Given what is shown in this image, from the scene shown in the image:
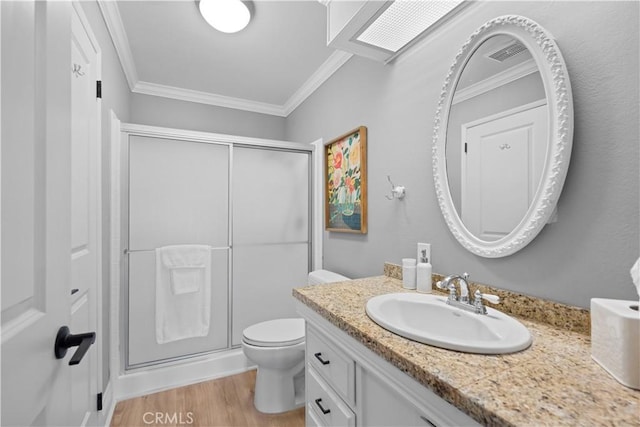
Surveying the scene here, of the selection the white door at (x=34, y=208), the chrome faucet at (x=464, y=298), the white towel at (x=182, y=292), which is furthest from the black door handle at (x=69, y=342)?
the white towel at (x=182, y=292)

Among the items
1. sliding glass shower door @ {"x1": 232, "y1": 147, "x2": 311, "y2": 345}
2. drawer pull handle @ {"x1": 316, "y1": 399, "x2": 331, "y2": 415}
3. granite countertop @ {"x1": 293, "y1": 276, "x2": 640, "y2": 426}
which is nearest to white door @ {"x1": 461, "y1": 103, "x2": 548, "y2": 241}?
granite countertop @ {"x1": 293, "y1": 276, "x2": 640, "y2": 426}

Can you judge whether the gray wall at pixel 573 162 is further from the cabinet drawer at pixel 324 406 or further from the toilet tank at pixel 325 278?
the cabinet drawer at pixel 324 406

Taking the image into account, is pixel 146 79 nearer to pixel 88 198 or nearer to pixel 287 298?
pixel 88 198

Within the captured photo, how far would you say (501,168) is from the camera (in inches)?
43.5

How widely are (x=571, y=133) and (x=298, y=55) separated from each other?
1.88m

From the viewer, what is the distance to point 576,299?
0.90 meters

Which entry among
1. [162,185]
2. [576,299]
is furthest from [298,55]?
[576,299]

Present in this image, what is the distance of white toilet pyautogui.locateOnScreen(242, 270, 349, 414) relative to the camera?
180 cm

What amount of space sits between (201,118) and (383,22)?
87.6 inches

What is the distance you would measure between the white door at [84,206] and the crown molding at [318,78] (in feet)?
4.87

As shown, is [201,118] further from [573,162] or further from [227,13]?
[573,162]

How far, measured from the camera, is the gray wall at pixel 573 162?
0.81 meters

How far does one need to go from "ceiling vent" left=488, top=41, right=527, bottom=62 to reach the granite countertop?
0.96 meters

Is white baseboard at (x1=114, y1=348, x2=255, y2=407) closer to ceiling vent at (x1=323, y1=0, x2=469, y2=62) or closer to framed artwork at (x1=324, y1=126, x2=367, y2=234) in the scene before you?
framed artwork at (x1=324, y1=126, x2=367, y2=234)
